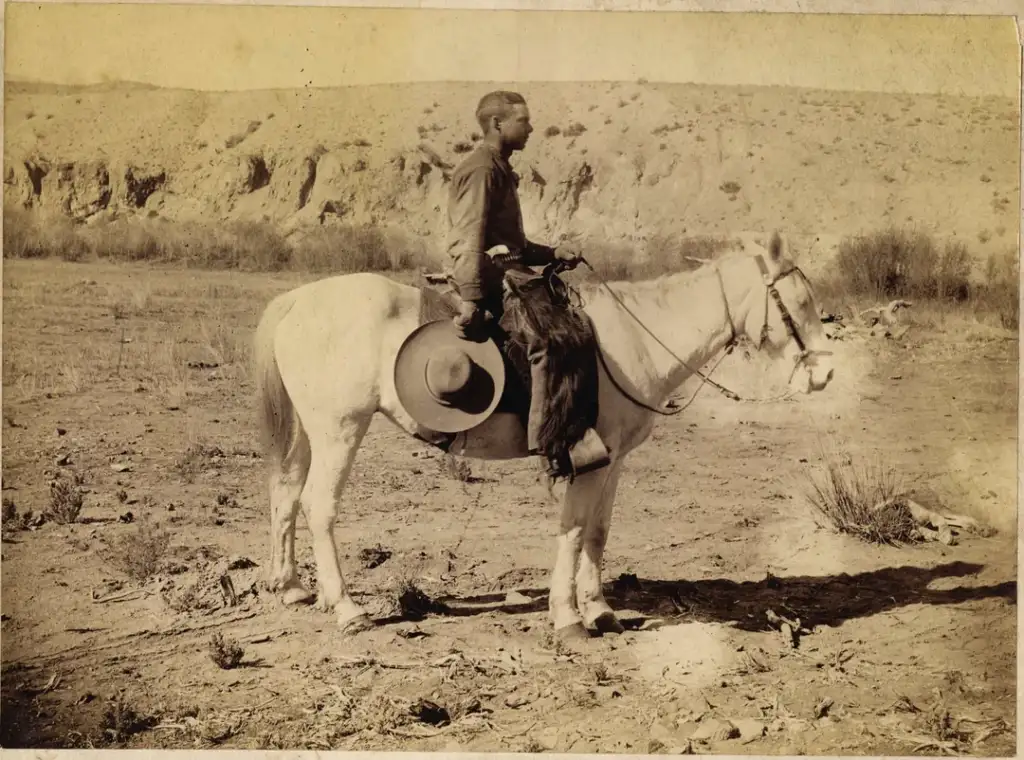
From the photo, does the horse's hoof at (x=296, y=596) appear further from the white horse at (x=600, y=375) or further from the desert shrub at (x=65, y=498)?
the desert shrub at (x=65, y=498)

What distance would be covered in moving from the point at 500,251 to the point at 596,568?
180 cm

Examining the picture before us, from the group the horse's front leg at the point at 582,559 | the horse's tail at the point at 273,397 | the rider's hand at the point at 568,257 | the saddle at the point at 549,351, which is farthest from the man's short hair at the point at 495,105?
the horse's front leg at the point at 582,559

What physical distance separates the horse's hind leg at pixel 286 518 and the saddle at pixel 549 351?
1.08 m

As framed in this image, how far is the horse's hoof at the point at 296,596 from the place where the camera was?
20.7 feet

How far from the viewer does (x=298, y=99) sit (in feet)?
22.1

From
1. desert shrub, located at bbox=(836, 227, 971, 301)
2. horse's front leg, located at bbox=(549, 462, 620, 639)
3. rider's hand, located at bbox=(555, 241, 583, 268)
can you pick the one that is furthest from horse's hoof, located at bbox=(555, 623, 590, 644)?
desert shrub, located at bbox=(836, 227, 971, 301)

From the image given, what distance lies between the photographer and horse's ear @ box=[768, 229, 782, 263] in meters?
6.16

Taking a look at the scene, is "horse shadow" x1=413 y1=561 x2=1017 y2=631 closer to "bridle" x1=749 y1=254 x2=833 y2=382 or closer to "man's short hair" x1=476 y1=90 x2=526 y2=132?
"bridle" x1=749 y1=254 x2=833 y2=382

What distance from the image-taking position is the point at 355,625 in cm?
623

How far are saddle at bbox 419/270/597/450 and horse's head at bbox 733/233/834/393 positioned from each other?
88 centimetres

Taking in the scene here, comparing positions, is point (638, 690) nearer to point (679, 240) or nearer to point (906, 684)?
point (906, 684)

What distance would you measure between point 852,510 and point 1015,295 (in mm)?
1600

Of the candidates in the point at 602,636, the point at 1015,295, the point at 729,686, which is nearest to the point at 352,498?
the point at 602,636

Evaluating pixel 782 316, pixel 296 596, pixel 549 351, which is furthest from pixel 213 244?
pixel 782 316
